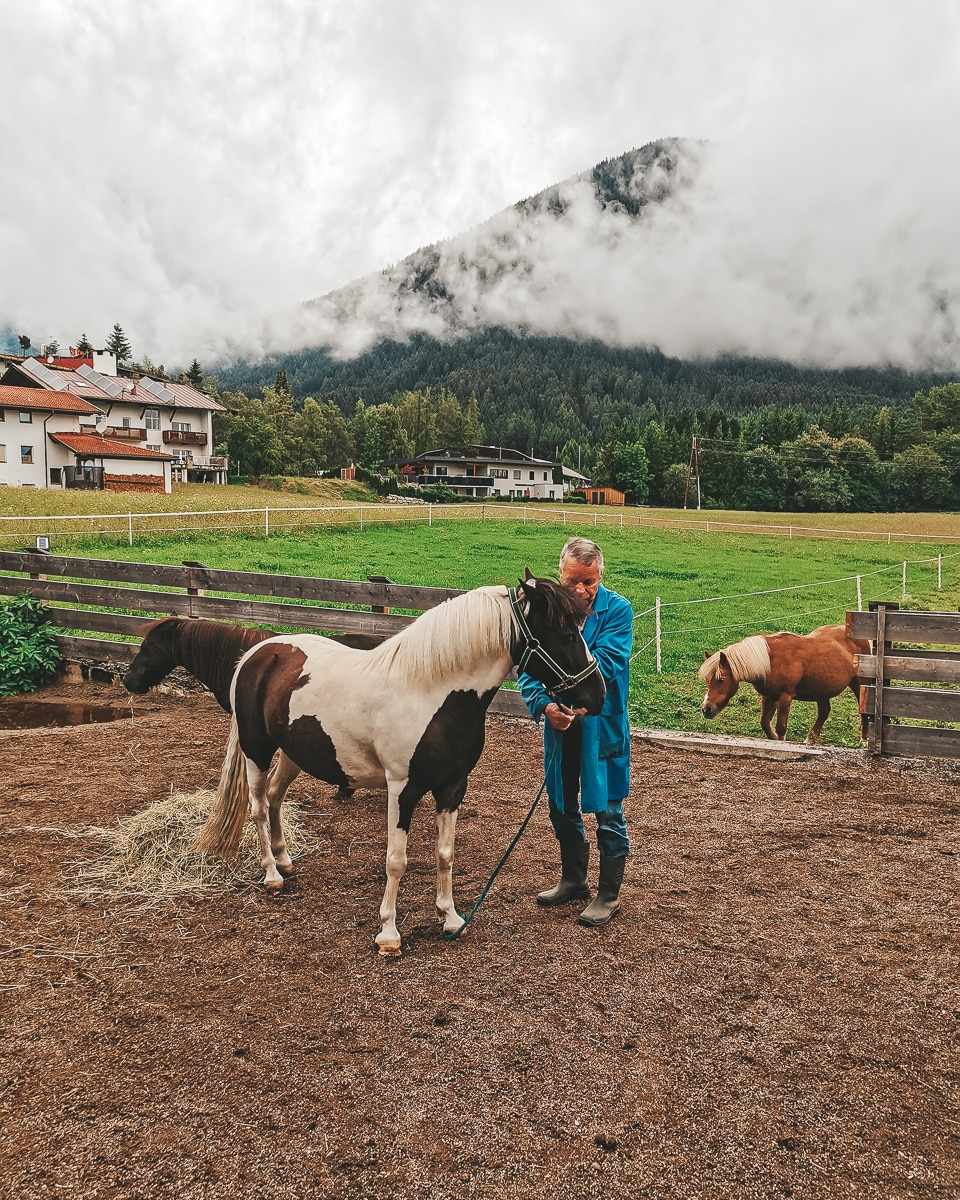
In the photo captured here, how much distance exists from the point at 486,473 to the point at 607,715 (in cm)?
9617

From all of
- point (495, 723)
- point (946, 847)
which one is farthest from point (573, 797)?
point (495, 723)

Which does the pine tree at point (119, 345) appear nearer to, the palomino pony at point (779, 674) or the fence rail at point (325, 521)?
the fence rail at point (325, 521)

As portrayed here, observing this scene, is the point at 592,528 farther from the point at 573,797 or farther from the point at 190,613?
the point at 573,797

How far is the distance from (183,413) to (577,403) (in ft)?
473

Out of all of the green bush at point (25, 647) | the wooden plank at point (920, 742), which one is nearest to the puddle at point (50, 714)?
the green bush at point (25, 647)

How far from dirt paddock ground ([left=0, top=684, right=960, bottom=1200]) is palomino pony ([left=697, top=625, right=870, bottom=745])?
2.69m

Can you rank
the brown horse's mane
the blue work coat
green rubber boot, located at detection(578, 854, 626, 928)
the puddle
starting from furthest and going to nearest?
the puddle < the brown horse's mane < green rubber boot, located at detection(578, 854, 626, 928) < the blue work coat

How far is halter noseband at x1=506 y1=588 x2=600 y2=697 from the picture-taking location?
3.39m

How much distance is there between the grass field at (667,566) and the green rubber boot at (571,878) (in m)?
3.98

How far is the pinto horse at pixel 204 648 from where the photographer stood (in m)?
4.98

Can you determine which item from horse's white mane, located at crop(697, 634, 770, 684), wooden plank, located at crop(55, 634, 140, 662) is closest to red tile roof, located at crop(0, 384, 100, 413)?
wooden plank, located at crop(55, 634, 140, 662)

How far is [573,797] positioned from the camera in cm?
402

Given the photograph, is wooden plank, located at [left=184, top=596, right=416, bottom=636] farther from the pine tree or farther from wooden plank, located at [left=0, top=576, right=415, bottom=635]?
the pine tree

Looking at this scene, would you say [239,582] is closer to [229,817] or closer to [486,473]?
[229,817]
